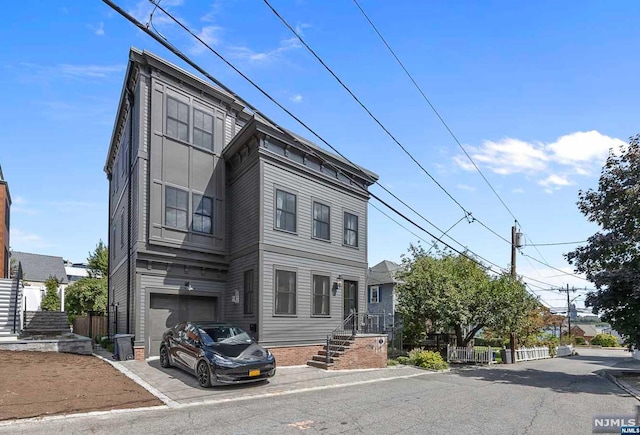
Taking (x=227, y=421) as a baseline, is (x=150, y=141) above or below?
above

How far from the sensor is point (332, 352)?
17.2 meters

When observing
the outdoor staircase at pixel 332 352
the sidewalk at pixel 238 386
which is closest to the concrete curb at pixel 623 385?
the sidewalk at pixel 238 386

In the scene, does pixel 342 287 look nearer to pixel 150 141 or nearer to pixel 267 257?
pixel 267 257

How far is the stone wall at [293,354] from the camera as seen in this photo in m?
16.5

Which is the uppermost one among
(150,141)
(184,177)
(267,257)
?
(150,141)

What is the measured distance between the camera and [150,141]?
56.4ft

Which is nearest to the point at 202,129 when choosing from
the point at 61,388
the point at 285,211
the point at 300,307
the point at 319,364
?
the point at 285,211

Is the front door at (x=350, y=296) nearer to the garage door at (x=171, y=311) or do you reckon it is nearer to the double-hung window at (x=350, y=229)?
the double-hung window at (x=350, y=229)

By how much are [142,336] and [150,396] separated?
20.5 ft

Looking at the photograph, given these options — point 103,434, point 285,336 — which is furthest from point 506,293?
point 103,434

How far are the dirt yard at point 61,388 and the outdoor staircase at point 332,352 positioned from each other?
6.68 metres

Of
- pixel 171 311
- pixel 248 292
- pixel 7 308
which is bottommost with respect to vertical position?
pixel 7 308

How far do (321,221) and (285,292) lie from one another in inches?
143

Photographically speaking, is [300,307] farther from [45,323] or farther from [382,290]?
[382,290]
